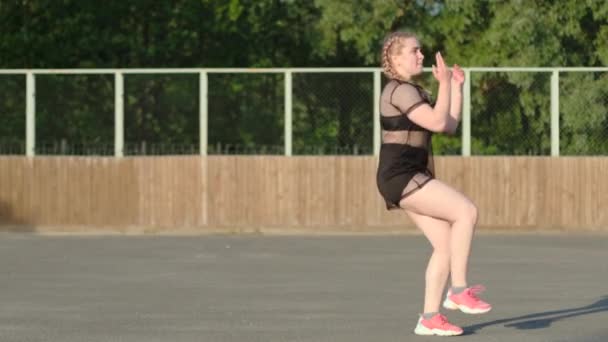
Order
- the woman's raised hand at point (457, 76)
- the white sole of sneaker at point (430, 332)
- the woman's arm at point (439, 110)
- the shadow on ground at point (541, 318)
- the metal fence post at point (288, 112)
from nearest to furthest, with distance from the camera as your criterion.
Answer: the woman's arm at point (439, 110) → the woman's raised hand at point (457, 76) → the white sole of sneaker at point (430, 332) → the shadow on ground at point (541, 318) → the metal fence post at point (288, 112)

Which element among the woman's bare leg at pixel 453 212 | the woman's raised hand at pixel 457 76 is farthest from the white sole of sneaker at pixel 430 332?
the woman's raised hand at pixel 457 76

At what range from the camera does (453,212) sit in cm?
1185

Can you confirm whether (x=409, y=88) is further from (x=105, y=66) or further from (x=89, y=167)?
(x=105, y=66)

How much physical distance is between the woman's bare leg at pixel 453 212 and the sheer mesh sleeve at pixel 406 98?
0.48m

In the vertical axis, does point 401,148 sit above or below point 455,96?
below

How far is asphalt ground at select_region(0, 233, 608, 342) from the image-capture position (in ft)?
42.4

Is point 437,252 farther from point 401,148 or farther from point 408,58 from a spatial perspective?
point 408,58

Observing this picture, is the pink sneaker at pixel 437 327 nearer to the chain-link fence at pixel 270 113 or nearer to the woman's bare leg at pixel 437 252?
the woman's bare leg at pixel 437 252

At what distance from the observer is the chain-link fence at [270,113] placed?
86.9ft

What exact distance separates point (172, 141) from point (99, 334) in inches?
559

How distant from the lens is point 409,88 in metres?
11.9

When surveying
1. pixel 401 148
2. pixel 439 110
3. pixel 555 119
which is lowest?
pixel 401 148

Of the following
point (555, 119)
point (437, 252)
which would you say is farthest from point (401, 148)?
point (555, 119)

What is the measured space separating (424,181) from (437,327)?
0.93 metres
